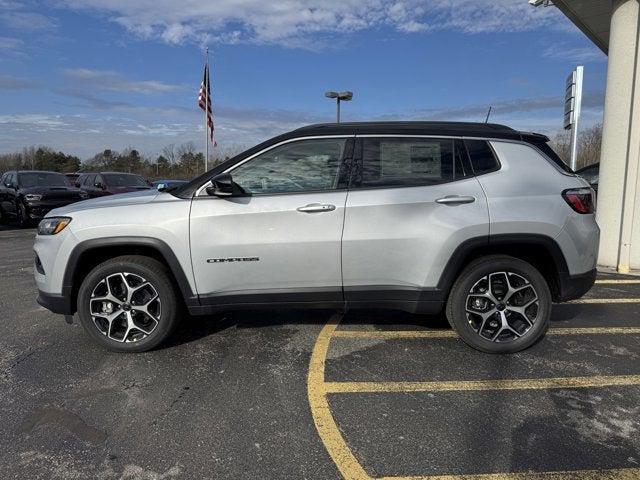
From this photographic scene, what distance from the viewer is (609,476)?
255 centimetres

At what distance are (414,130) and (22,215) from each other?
14.0 metres

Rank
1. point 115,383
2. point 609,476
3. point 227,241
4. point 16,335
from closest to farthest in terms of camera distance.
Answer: point 609,476
point 115,383
point 227,241
point 16,335

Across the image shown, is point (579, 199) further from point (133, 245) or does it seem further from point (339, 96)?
point (339, 96)

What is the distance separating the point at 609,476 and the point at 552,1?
8670 millimetres

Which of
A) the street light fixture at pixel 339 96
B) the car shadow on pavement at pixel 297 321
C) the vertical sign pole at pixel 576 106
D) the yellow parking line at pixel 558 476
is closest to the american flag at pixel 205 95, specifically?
the street light fixture at pixel 339 96

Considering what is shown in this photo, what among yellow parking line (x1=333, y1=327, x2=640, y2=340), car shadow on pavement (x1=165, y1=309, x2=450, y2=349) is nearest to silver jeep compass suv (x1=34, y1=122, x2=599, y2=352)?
yellow parking line (x1=333, y1=327, x2=640, y2=340)

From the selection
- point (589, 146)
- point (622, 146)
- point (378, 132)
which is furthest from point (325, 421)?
point (589, 146)

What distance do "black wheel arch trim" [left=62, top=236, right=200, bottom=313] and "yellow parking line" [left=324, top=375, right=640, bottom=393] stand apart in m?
1.37

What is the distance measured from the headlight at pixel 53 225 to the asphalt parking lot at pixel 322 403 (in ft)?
3.47

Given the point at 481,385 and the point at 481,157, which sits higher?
the point at 481,157

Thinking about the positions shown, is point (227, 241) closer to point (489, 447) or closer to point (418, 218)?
point (418, 218)

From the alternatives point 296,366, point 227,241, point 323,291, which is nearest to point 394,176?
point 323,291

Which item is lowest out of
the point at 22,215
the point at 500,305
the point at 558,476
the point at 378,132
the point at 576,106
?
the point at 558,476

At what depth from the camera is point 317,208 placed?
390 cm
